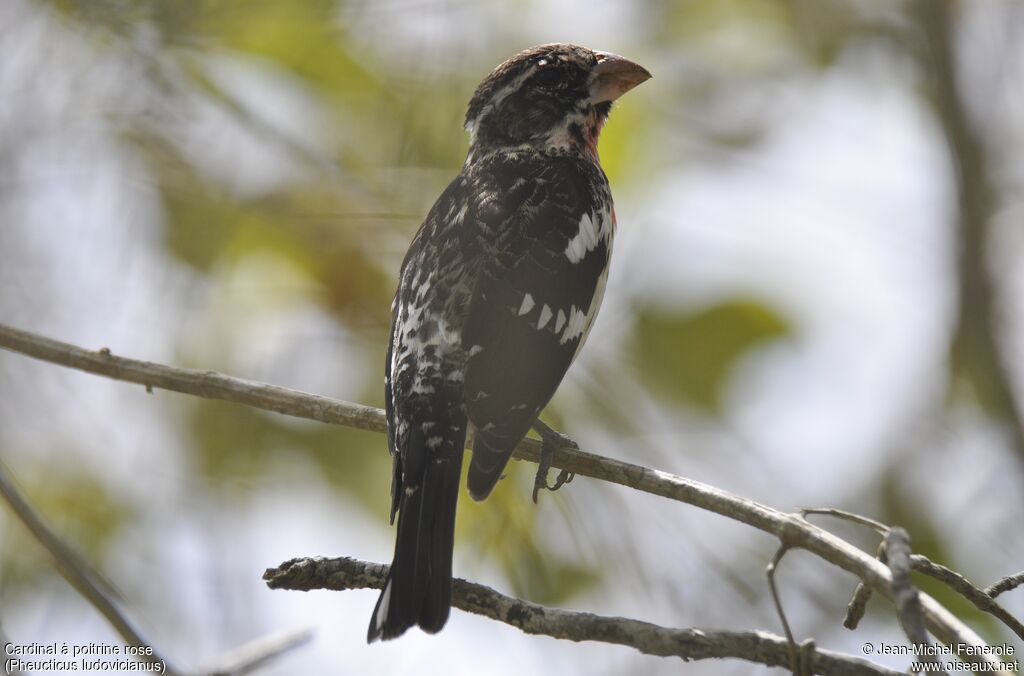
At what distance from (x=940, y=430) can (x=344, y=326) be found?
2.83m

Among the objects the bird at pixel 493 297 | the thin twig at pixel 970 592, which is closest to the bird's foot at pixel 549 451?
the bird at pixel 493 297

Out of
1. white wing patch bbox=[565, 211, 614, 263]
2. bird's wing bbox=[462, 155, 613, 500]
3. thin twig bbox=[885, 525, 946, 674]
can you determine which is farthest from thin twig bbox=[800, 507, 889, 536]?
white wing patch bbox=[565, 211, 614, 263]

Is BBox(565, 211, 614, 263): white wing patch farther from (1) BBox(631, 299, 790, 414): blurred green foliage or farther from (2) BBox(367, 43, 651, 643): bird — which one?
(1) BBox(631, 299, 790, 414): blurred green foliage

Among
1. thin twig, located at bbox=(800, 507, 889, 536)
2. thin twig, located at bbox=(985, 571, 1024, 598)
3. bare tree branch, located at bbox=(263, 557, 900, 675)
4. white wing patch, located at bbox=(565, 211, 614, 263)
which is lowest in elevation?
bare tree branch, located at bbox=(263, 557, 900, 675)

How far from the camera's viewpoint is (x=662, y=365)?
16.9 ft

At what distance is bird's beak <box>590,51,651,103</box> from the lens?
480cm

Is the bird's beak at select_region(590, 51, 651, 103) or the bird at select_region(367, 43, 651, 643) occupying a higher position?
the bird's beak at select_region(590, 51, 651, 103)

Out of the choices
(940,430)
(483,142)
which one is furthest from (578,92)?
(940,430)

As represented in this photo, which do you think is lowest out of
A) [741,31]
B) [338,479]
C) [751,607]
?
[338,479]

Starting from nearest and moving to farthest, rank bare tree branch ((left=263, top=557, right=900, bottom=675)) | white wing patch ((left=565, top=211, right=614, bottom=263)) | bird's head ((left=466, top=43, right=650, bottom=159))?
1. bare tree branch ((left=263, top=557, right=900, bottom=675))
2. white wing patch ((left=565, top=211, right=614, bottom=263))
3. bird's head ((left=466, top=43, right=650, bottom=159))

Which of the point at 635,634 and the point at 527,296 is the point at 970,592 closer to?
the point at 635,634

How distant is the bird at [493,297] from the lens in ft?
11.3

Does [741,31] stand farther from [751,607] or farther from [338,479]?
[751,607]

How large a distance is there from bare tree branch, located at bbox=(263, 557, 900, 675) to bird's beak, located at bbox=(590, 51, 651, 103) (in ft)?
9.20
